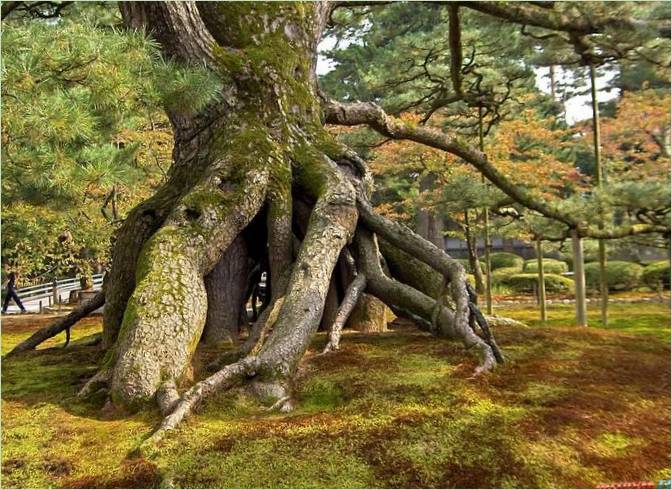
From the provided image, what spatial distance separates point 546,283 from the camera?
14945 millimetres

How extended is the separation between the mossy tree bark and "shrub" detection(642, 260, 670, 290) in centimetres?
1146

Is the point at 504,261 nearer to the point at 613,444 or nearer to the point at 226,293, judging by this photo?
the point at 226,293

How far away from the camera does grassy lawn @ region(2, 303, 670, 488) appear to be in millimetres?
2199

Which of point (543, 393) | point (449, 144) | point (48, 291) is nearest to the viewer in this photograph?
point (543, 393)

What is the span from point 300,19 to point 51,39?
3.10 m

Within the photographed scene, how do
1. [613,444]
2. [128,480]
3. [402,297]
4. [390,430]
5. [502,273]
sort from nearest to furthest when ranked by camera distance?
[128,480]
[613,444]
[390,430]
[402,297]
[502,273]

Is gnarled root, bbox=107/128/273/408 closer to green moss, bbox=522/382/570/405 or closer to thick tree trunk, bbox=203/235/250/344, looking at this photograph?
thick tree trunk, bbox=203/235/250/344

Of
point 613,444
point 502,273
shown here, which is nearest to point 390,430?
point 613,444

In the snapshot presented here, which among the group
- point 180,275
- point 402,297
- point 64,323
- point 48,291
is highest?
point 180,275

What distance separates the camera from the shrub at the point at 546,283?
14688 mm

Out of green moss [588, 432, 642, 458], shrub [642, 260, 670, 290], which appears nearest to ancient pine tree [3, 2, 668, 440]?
green moss [588, 432, 642, 458]

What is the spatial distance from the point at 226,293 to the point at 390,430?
2869 mm

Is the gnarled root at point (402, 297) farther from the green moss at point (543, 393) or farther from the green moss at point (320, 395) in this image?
the green moss at point (320, 395)

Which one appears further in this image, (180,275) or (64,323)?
(64,323)
